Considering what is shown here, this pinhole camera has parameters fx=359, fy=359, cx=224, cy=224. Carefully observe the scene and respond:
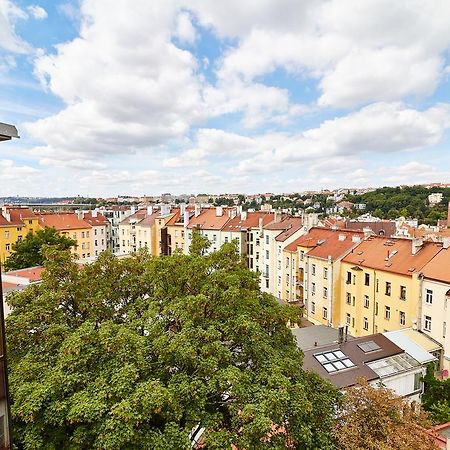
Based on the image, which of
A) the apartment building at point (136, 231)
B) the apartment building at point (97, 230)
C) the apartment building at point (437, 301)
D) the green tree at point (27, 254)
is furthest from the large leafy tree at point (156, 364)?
the apartment building at point (97, 230)

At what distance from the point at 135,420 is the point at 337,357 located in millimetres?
14775

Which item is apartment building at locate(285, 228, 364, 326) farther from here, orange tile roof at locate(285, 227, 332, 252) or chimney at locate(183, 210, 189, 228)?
chimney at locate(183, 210, 189, 228)

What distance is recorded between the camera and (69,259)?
43.6ft

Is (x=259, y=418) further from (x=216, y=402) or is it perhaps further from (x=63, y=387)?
(x=63, y=387)

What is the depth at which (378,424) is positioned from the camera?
1180 cm

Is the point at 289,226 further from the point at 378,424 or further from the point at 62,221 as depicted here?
the point at 62,221

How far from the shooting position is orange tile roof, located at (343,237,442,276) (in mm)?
28719

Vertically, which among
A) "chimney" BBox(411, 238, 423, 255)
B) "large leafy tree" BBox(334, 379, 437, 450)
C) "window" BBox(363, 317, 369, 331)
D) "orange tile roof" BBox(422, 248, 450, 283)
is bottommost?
"window" BBox(363, 317, 369, 331)

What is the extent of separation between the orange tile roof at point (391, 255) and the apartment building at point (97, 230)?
52.7m

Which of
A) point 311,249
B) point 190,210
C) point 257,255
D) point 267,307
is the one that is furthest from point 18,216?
point 267,307

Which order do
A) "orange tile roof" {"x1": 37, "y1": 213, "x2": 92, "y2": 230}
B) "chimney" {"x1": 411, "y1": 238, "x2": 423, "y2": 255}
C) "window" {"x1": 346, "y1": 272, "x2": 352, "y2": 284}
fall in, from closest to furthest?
1. "chimney" {"x1": 411, "y1": 238, "x2": 423, "y2": 255}
2. "window" {"x1": 346, "y1": 272, "x2": 352, "y2": 284}
3. "orange tile roof" {"x1": 37, "y1": 213, "x2": 92, "y2": 230}

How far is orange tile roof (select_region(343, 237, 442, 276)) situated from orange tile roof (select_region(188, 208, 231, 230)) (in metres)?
24.9

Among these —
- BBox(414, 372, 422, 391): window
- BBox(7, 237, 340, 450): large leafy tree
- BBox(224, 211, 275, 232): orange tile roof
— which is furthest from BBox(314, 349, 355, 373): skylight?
BBox(224, 211, 275, 232): orange tile roof

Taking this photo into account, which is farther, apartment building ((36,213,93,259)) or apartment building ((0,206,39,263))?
apartment building ((36,213,93,259))
